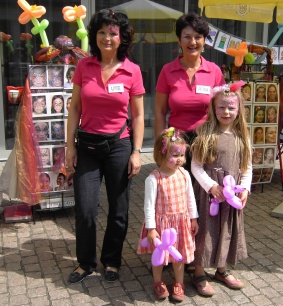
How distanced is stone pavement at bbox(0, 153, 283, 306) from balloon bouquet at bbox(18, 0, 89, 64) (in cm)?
164

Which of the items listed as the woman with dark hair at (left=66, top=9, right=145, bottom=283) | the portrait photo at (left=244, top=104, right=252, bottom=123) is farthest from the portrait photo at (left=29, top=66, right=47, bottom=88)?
the portrait photo at (left=244, top=104, right=252, bottom=123)

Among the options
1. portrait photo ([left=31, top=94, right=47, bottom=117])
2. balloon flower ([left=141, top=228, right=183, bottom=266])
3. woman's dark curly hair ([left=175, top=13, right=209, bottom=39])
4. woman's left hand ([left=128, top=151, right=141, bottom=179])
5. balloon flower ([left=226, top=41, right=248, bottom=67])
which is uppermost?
woman's dark curly hair ([left=175, top=13, right=209, bottom=39])

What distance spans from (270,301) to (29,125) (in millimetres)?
2633

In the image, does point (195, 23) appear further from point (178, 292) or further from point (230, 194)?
point (178, 292)

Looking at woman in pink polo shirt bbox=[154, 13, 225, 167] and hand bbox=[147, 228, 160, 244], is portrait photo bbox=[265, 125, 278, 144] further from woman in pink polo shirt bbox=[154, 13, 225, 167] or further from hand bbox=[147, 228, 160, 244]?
hand bbox=[147, 228, 160, 244]

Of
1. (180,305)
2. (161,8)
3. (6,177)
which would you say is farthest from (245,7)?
(180,305)

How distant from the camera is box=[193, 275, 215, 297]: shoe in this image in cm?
298

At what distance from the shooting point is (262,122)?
17.4 ft

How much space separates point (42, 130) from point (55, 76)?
1.79 feet

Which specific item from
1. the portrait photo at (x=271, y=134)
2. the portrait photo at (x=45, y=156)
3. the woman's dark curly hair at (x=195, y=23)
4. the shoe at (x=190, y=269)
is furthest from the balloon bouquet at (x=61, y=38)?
the portrait photo at (x=271, y=134)

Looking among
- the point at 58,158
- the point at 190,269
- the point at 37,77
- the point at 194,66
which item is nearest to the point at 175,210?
the point at 190,269

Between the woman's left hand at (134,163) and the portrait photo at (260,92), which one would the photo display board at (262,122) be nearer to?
the portrait photo at (260,92)

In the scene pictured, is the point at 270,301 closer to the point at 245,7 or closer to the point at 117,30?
the point at 117,30

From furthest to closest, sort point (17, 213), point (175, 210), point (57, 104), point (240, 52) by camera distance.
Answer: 1. point (240, 52)
2. point (17, 213)
3. point (57, 104)
4. point (175, 210)
